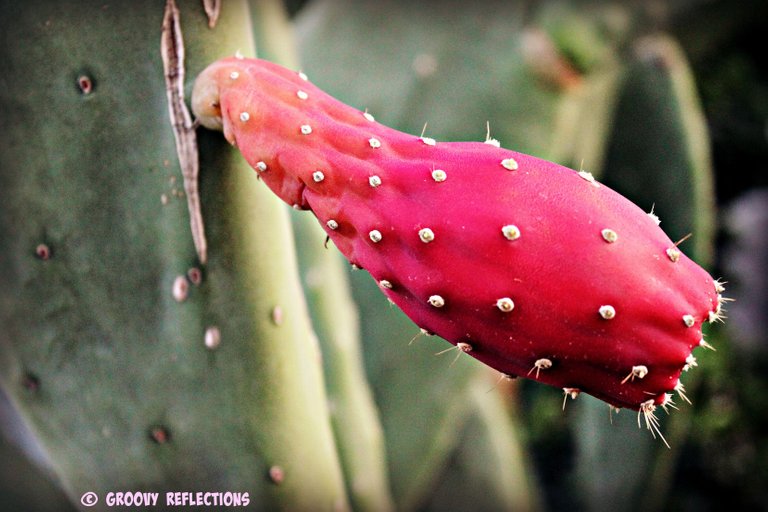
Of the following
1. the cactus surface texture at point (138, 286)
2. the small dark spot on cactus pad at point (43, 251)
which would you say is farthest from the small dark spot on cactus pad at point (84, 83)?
the small dark spot on cactus pad at point (43, 251)

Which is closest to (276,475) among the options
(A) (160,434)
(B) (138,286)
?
(A) (160,434)

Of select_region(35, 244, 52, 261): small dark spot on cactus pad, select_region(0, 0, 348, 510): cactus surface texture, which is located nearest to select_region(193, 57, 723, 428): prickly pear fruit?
select_region(0, 0, 348, 510): cactus surface texture

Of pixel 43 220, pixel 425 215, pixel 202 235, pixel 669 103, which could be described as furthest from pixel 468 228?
pixel 669 103

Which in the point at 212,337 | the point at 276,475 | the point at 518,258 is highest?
the point at 518,258

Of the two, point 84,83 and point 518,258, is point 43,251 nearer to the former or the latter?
point 84,83

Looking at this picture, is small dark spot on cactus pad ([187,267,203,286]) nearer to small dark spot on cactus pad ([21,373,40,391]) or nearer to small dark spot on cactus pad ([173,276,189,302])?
small dark spot on cactus pad ([173,276,189,302])
